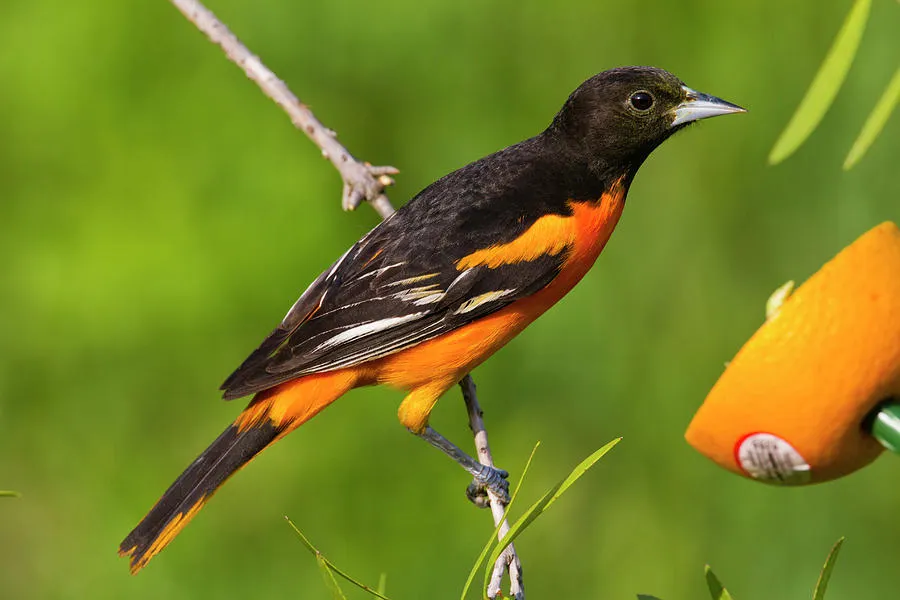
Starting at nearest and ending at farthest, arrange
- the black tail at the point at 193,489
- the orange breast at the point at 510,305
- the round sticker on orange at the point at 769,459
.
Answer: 1. the round sticker on orange at the point at 769,459
2. the black tail at the point at 193,489
3. the orange breast at the point at 510,305

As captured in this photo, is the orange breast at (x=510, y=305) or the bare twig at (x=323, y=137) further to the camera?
the bare twig at (x=323, y=137)

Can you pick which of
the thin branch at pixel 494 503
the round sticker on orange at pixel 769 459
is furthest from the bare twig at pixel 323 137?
the round sticker on orange at pixel 769 459

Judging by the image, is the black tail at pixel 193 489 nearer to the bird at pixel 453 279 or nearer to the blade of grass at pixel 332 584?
the bird at pixel 453 279

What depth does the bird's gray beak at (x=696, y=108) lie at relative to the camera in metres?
2.84

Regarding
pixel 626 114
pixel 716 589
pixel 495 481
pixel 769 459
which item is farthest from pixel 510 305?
pixel 716 589

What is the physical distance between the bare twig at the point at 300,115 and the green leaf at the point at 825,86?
70.9 inches

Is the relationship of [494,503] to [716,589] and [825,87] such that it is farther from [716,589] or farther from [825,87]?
[825,87]

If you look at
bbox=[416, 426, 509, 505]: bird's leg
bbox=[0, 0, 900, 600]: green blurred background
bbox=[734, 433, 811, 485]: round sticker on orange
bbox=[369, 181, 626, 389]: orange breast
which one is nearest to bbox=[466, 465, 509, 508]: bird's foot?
bbox=[416, 426, 509, 505]: bird's leg

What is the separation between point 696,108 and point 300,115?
40.5 inches

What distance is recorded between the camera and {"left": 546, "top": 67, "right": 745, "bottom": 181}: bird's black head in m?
2.88

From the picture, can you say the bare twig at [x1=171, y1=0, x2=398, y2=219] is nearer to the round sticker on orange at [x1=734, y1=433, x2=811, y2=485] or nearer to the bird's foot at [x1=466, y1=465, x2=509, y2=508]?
the bird's foot at [x1=466, y1=465, x2=509, y2=508]

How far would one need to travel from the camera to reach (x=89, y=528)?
12.5ft

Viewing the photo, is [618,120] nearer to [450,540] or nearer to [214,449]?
[214,449]

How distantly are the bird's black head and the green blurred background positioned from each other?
3.50 feet
